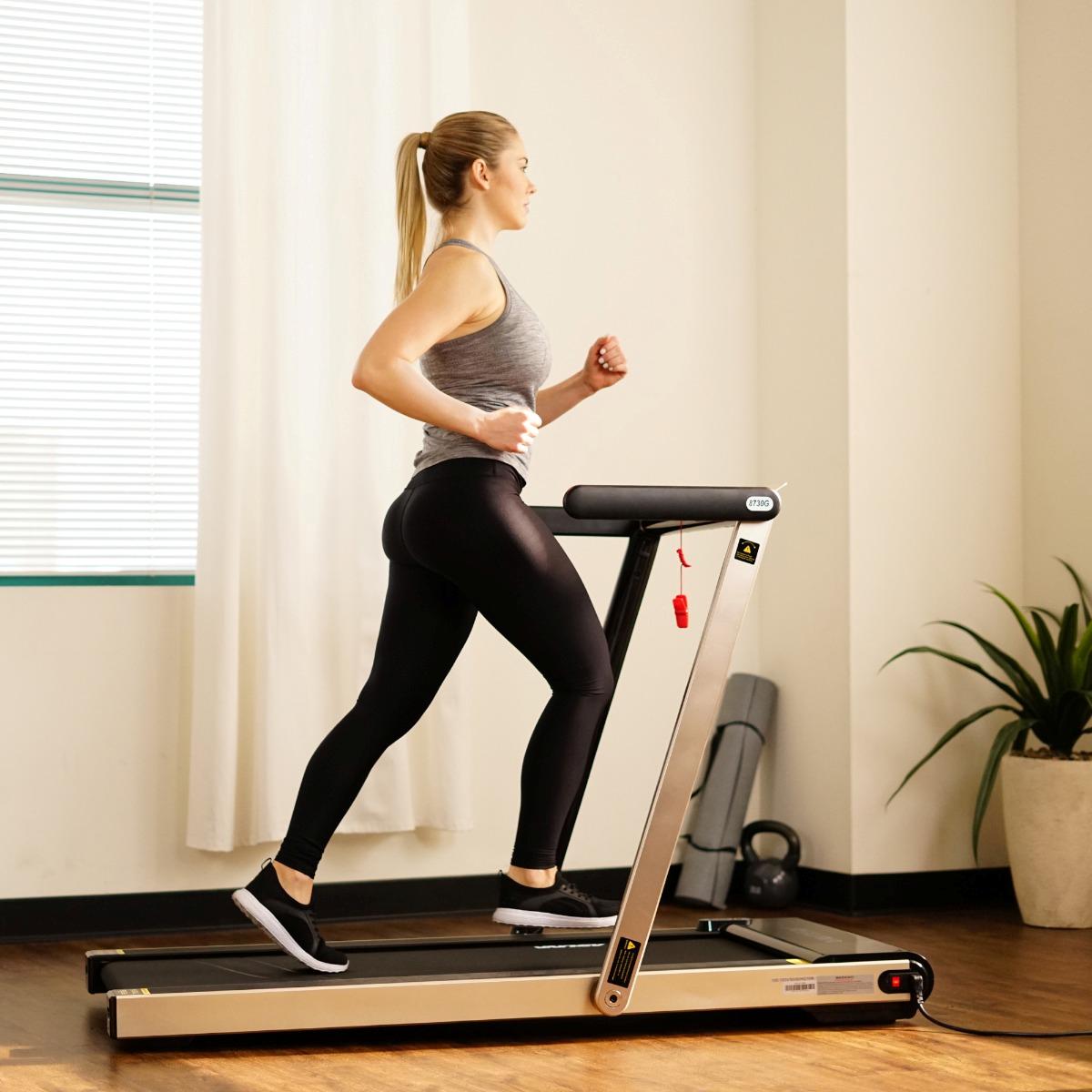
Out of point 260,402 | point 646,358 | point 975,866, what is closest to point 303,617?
point 260,402

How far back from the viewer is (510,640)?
234 centimetres

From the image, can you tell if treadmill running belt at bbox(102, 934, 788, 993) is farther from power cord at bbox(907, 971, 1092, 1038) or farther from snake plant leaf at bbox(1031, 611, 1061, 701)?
snake plant leaf at bbox(1031, 611, 1061, 701)

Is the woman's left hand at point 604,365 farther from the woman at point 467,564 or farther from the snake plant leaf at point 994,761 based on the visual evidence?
the snake plant leaf at point 994,761

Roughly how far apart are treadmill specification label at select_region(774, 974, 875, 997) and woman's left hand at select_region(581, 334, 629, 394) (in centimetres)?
103

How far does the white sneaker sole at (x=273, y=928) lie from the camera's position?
227 centimetres

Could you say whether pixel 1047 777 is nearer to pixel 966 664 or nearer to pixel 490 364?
pixel 966 664

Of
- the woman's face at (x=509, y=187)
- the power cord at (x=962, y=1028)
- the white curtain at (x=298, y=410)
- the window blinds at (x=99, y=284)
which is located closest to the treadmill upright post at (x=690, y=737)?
the power cord at (x=962, y=1028)

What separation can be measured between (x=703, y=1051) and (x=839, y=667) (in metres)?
1.62

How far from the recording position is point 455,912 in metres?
3.65

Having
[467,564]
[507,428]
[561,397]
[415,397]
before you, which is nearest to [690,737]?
[467,564]

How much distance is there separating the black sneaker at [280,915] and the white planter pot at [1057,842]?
71.9 inches

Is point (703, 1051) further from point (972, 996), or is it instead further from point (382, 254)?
point (382, 254)

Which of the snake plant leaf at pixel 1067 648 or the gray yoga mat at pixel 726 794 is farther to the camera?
the gray yoga mat at pixel 726 794

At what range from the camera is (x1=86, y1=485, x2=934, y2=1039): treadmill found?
7.27ft
